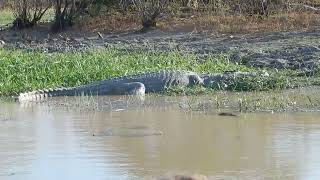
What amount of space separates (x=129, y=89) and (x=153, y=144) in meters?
4.53

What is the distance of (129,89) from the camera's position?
12.6 meters

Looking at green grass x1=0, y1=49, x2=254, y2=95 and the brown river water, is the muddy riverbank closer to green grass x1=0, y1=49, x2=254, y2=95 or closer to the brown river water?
green grass x1=0, y1=49, x2=254, y2=95

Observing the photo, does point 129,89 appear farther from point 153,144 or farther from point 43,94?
point 153,144

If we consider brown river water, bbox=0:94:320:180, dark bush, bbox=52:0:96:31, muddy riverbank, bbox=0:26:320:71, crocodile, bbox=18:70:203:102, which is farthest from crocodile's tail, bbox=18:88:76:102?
dark bush, bbox=52:0:96:31

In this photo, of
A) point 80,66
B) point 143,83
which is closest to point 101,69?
point 80,66

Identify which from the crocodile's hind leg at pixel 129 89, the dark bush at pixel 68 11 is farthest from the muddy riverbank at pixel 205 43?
the crocodile's hind leg at pixel 129 89

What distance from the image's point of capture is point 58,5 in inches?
841

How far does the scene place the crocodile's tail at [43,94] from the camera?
1206 centimetres

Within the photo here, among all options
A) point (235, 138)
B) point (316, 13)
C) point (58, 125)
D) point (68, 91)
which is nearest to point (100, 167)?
point (235, 138)

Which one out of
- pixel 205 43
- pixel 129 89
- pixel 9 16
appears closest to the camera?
pixel 129 89

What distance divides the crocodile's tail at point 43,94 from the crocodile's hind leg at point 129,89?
0.60 metres

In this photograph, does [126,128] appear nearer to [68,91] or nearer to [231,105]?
[231,105]

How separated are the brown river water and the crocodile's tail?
77 cm

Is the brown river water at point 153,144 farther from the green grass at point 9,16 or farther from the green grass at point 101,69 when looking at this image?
the green grass at point 9,16
